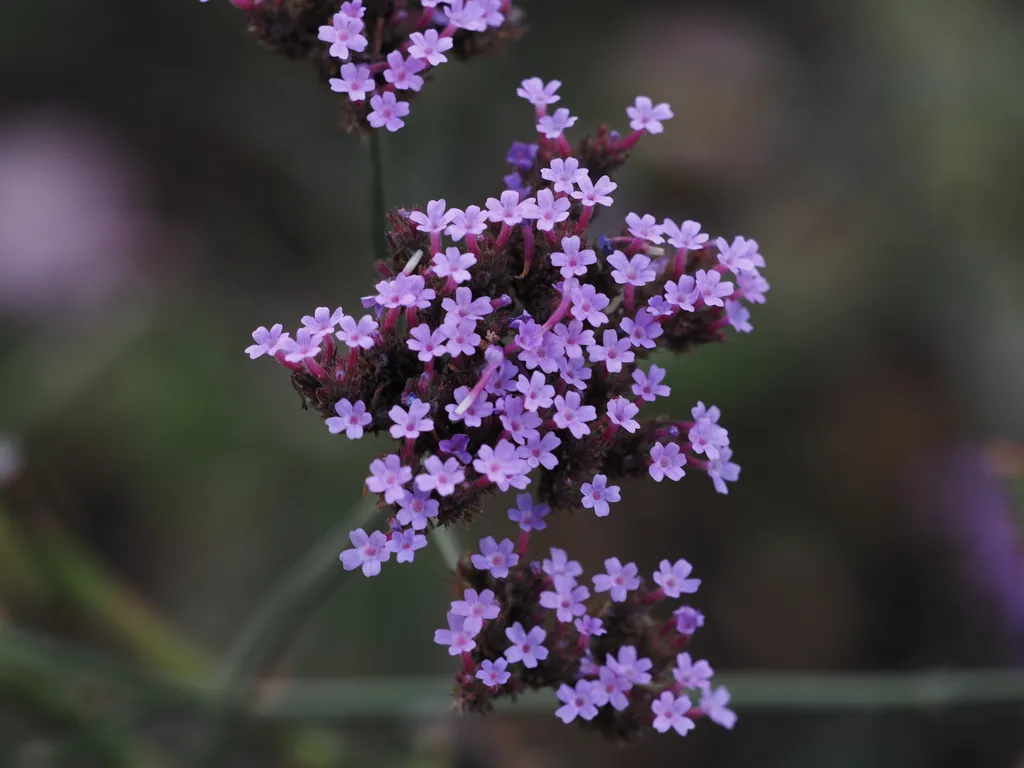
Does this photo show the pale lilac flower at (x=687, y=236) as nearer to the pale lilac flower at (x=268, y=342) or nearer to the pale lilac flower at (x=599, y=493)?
the pale lilac flower at (x=599, y=493)

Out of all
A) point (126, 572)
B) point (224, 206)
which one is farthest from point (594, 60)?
point (126, 572)

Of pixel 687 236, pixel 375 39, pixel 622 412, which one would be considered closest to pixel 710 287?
pixel 687 236

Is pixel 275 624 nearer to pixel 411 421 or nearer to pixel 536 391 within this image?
pixel 411 421

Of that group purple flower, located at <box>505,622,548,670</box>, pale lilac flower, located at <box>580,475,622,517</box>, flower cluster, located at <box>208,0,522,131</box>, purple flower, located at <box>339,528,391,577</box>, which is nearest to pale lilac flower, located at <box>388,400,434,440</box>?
purple flower, located at <box>339,528,391,577</box>

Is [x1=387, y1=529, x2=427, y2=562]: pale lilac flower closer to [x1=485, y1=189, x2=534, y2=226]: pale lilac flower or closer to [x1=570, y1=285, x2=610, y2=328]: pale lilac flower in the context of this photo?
[x1=570, y1=285, x2=610, y2=328]: pale lilac flower

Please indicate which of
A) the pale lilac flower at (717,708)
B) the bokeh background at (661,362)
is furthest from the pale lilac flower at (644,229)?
the bokeh background at (661,362)

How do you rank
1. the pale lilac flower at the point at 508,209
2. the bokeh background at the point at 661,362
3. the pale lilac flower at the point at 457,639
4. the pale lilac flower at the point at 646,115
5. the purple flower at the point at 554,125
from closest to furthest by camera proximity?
the pale lilac flower at the point at 457,639 < the pale lilac flower at the point at 508,209 < the purple flower at the point at 554,125 < the pale lilac flower at the point at 646,115 < the bokeh background at the point at 661,362
